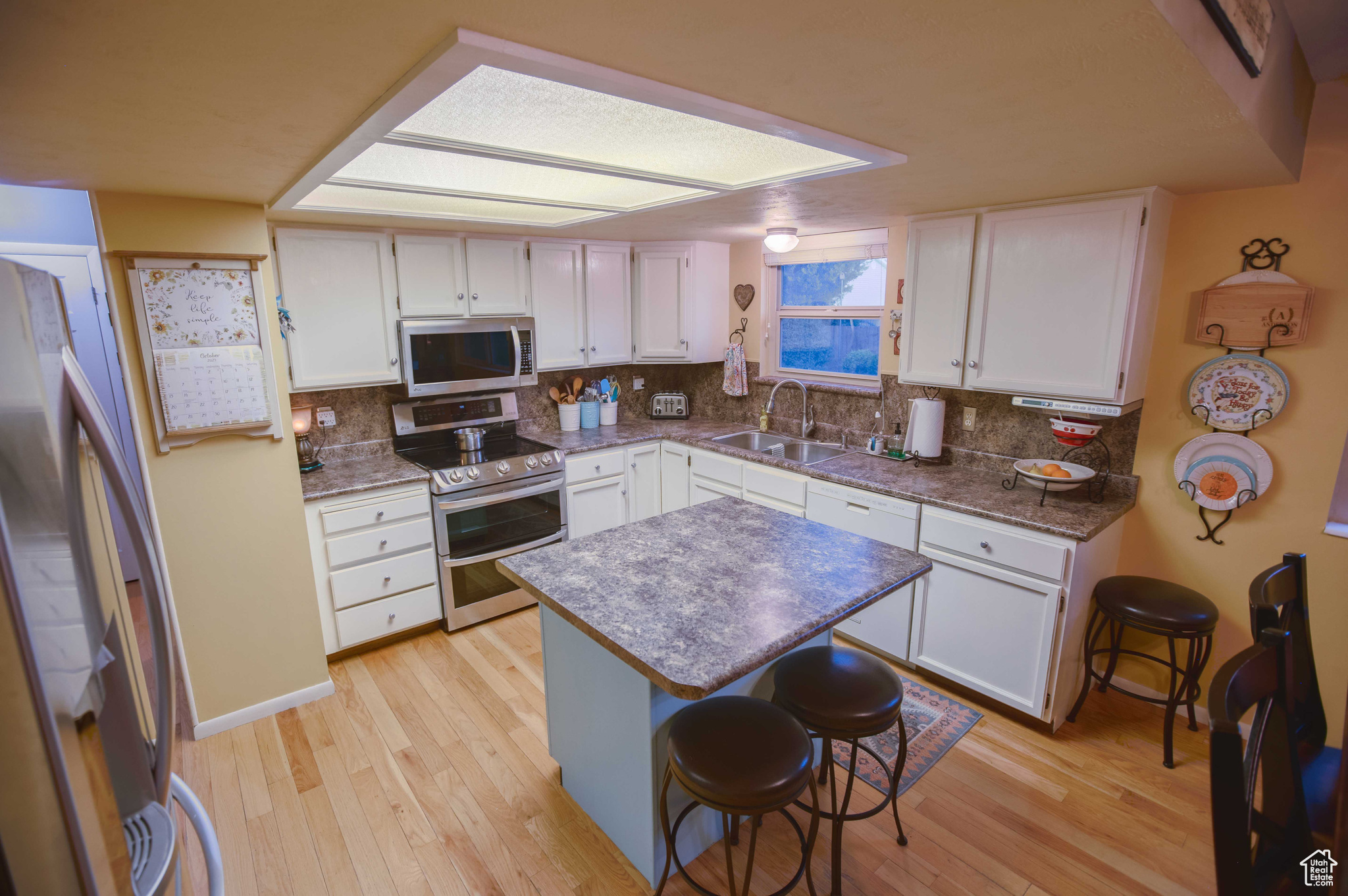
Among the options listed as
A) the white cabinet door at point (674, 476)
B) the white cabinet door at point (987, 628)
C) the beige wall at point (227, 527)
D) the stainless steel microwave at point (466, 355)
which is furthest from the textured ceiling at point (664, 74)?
Result: the white cabinet door at point (674, 476)

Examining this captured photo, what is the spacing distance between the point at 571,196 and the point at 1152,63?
191 cm

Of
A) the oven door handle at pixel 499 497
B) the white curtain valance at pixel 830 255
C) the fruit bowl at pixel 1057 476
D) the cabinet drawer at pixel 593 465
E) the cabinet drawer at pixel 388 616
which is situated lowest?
the cabinet drawer at pixel 388 616

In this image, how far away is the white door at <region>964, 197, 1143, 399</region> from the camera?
2.33 metres

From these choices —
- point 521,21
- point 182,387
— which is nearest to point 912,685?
point 521,21

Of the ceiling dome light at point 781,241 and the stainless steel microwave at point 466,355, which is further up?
the ceiling dome light at point 781,241

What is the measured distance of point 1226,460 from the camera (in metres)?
2.40

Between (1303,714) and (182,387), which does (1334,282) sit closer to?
(1303,714)

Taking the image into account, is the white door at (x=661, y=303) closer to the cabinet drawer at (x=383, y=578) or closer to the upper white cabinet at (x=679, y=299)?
the upper white cabinet at (x=679, y=299)

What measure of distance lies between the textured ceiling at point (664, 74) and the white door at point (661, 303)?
Result: 7.59 ft

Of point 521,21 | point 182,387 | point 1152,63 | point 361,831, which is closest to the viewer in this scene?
point 521,21

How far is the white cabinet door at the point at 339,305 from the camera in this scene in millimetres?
2936

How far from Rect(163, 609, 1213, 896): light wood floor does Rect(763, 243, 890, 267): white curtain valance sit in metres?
2.37

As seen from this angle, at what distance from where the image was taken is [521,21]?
94 cm

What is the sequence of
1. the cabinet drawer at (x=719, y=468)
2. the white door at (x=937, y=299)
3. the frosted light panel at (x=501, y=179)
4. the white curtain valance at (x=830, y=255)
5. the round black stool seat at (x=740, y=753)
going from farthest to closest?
the cabinet drawer at (x=719, y=468)
the white curtain valance at (x=830, y=255)
the white door at (x=937, y=299)
the frosted light panel at (x=501, y=179)
the round black stool seat at (x=740, y=753)
